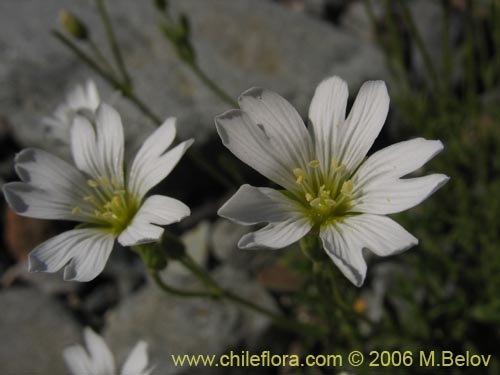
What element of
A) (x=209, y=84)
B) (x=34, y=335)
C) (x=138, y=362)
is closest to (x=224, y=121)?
(x=138, y=362)

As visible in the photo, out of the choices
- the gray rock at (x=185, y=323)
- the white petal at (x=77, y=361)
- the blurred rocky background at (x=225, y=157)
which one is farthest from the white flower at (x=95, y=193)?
the gray rock at (x=185, y=323)

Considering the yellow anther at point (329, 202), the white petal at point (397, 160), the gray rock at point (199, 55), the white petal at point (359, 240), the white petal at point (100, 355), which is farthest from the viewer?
the gray rock at point (199, 55)

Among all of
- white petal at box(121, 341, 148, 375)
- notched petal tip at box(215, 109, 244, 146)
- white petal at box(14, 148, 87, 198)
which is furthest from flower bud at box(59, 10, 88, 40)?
white petal at box(121, 341, 148, 375)

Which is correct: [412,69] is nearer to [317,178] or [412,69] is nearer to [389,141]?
[389,141]

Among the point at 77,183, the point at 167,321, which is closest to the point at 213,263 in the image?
the point at 167,321

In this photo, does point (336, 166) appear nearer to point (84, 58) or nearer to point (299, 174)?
point (299, 174)

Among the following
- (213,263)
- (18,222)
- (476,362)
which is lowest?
(476,362)

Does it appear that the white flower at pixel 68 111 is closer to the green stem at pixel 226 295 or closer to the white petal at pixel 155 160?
the white petal at pixel 155 160

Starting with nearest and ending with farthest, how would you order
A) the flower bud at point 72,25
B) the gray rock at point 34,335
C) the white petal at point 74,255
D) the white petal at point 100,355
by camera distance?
the white petal at point 74,255 → the white petal at point 100,355 → the flower bud at point 72,25 → the gray rock at point 34,335
